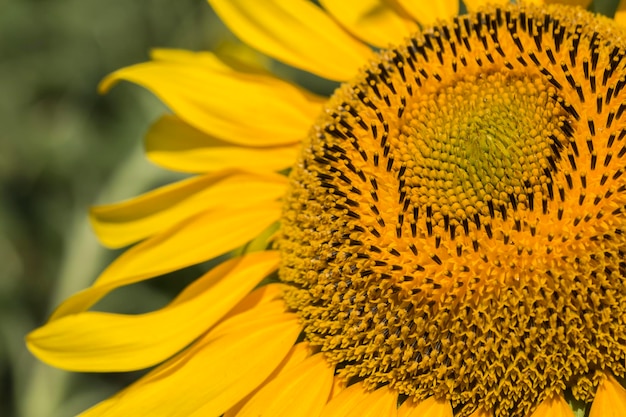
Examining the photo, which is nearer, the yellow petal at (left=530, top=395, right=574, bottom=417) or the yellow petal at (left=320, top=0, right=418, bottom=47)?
the yellow petal at (left=530, top=395, right=574, bottom=417)

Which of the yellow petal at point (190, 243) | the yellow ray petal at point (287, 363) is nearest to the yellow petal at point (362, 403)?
the yellow ray petal at point (287, 363)

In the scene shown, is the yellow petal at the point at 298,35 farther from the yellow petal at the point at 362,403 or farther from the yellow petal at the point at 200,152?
the yellow petal at the point at 362,403

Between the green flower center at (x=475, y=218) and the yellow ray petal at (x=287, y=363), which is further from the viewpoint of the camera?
the yellow ray petal at (x=287, y=363)

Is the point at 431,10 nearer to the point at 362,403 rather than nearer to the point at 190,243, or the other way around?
the point at 190,243

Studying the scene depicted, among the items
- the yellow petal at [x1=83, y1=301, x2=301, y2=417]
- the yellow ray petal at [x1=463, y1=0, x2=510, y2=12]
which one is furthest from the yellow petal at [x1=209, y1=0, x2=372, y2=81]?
the yellow petal at [x1=83, y1=301, x2=301, y2=417]

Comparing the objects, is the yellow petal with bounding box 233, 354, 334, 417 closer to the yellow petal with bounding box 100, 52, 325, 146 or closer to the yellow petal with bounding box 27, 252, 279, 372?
the yellow petal with bounding box 27, 252, 279, 372
